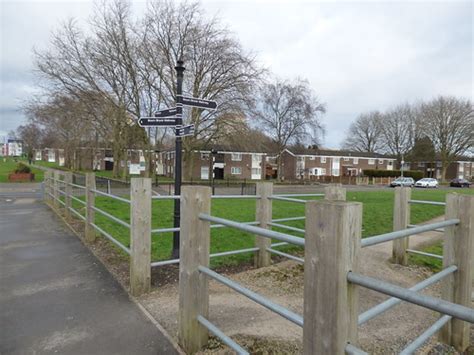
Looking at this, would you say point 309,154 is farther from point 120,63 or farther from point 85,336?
point 85,336

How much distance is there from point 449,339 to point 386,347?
0.70 m

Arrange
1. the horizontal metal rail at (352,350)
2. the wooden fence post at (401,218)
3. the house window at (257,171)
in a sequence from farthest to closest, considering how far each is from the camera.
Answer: the house window at (257,171)
the wooden fence post at (401,218)
the horizontal metal rail at (352,350)

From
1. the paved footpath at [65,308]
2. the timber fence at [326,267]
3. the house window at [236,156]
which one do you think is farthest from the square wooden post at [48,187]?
the house window at [236,156]

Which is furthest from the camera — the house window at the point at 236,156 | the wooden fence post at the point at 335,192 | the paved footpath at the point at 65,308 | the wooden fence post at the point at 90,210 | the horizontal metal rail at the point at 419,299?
the house window at the point at 236,156

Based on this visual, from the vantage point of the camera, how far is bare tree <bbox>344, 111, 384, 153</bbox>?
65.8 meters

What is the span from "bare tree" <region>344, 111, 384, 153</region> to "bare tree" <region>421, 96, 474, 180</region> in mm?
11739

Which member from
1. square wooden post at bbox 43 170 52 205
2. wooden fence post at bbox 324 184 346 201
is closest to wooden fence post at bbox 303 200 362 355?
wooden fence post at bbox 324 184 346 201

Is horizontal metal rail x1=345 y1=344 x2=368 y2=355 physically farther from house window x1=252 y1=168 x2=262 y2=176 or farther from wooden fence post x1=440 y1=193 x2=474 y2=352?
house window x1=252 y1=168 x2=262 y2=176

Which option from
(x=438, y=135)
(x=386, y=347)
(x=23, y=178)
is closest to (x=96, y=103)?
(x=23, y=178)

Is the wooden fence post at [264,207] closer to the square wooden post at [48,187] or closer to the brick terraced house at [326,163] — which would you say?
the square wooden post at [48,187]

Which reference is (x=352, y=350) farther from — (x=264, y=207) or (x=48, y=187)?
(x=48, y=187)

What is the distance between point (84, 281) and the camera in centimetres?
474

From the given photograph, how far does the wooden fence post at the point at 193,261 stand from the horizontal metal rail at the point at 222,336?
4.4 inches

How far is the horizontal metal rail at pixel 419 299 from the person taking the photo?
118 cm
